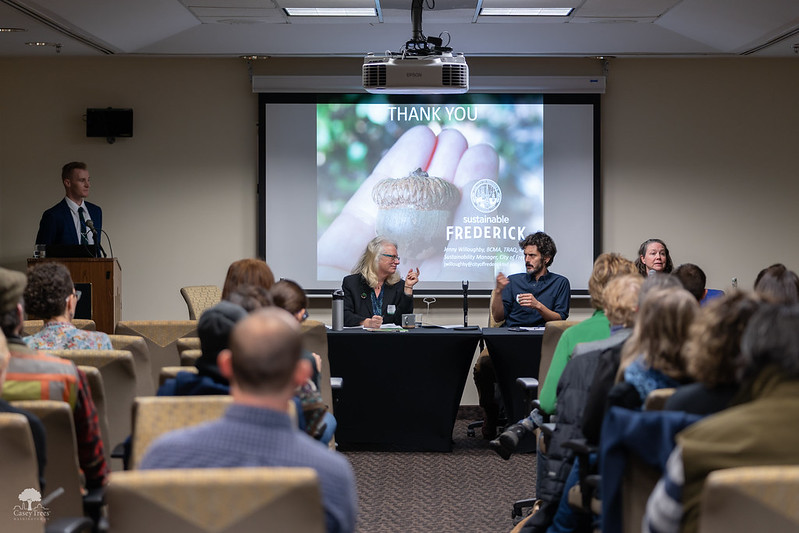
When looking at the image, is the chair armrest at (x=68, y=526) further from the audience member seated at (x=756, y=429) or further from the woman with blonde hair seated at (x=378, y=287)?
the woman with blonde hair seated at (x=378, y=287)

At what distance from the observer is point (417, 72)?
6043 millimetres

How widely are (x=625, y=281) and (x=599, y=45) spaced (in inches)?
169

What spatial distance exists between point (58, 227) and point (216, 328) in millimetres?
5004

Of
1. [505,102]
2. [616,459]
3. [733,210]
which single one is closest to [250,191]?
[505,102]

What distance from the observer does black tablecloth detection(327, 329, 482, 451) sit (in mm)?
5887

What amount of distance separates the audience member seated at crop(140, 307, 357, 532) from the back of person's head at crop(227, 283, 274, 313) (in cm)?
136

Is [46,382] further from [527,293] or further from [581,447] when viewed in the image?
[527,293]

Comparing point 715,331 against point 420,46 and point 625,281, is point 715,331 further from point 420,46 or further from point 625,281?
point 420,46

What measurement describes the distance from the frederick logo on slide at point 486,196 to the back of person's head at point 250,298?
15.8 feet

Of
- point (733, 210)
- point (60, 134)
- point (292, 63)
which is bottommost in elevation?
point (733, 210)

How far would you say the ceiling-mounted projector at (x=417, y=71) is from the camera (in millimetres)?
6047

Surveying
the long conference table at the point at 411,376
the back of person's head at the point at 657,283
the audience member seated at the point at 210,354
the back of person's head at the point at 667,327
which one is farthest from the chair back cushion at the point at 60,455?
the long conference table at the point at 411,376

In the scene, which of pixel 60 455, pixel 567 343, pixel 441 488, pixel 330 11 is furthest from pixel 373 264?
pixel 60 455

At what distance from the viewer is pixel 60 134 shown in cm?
804
